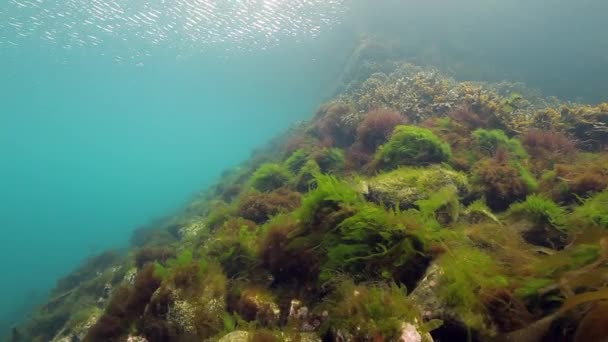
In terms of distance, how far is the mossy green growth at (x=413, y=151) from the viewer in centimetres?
652

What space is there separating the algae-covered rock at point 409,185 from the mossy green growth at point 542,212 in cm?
116

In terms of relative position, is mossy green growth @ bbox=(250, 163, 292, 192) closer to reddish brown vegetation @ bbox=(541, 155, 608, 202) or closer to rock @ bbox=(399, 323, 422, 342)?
reddish brown vegetation @ bbox=(541, 155, 608, 202)

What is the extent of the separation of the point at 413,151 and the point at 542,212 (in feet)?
8.87

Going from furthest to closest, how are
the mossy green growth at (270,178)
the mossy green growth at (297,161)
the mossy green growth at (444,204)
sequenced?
the mossy green growth at (297,161), the mossy green growth at (270,178), the mossy green growth at (444,204)

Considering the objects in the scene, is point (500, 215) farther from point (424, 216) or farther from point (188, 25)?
point (188, 25)

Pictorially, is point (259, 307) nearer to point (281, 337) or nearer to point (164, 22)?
point (281, 337)

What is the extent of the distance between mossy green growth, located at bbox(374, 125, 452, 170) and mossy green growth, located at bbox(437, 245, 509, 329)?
11.7 feet

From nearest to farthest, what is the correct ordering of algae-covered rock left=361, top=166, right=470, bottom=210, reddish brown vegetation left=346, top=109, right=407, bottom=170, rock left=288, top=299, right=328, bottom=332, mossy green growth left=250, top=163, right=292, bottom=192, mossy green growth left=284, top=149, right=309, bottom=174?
rock left=288, top=299, right=328, bottom=332 → algae-covered rock left=361, top=166, right=470, bottom=210 → mossy green growth left=250, top=163, right=292, bottom=192 → reddish brown vegetation left=346, top=109, right=407, bottom=170 → mossy green growth left=284, top=149, right=309, bottom=174

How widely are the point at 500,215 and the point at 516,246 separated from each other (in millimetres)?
1557

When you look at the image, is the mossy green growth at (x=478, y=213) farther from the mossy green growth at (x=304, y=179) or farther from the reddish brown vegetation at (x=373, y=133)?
the mossy green growth at (x=304, y=179)

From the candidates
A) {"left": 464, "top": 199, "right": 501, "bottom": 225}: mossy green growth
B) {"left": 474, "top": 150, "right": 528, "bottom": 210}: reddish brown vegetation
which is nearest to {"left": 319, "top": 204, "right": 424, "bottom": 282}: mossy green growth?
{"left": 464, "top": 199, "right": 501, "bottom": 225}: mossy green growth

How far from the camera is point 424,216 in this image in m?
3.92

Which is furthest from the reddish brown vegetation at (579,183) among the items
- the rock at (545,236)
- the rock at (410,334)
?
the rock at (410,334)

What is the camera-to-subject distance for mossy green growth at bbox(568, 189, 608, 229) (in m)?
3.41
